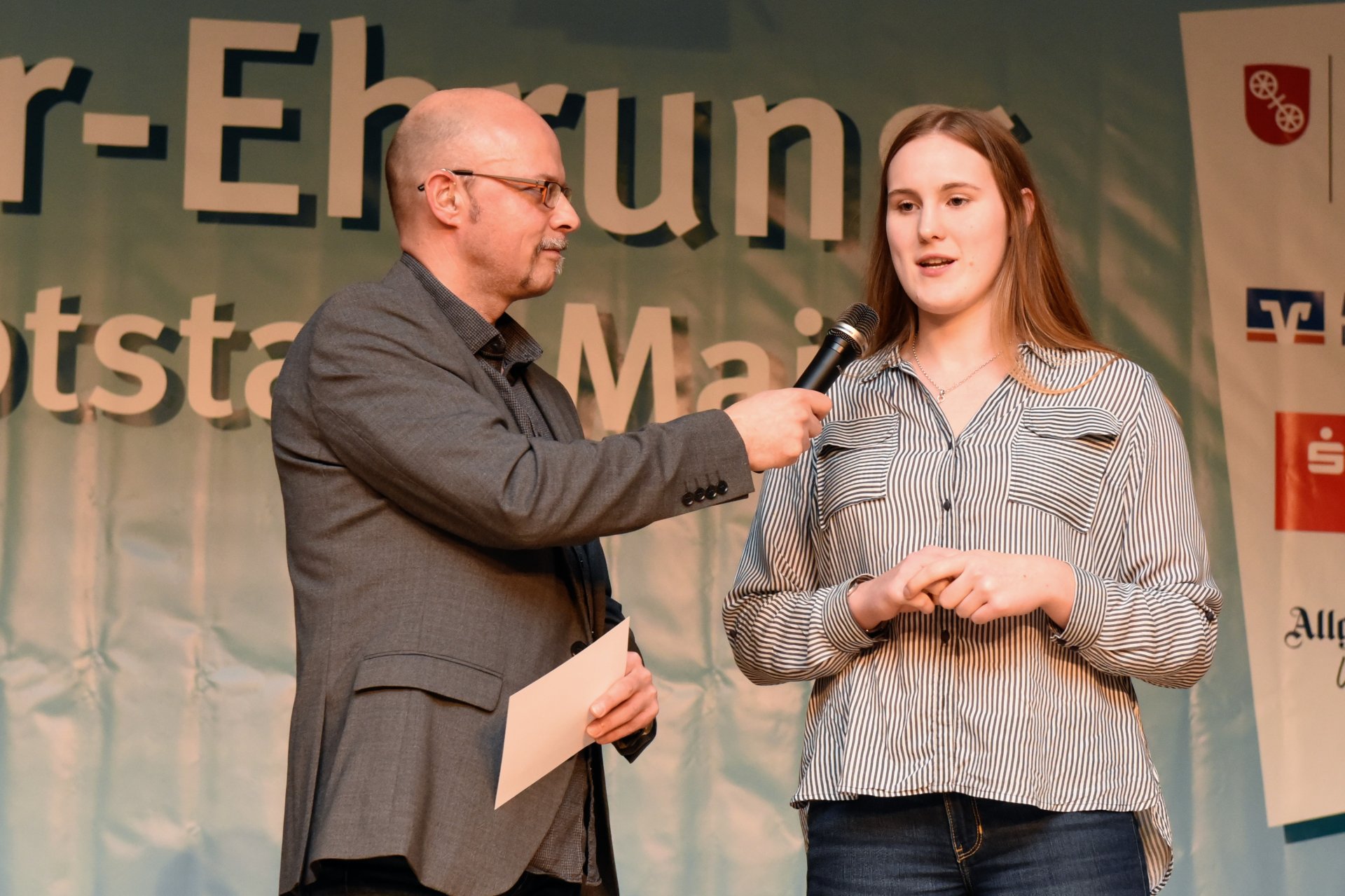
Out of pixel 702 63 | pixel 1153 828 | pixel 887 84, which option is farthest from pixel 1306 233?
pixel 1153 828

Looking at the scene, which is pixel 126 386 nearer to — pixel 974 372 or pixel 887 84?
pixel 887 84

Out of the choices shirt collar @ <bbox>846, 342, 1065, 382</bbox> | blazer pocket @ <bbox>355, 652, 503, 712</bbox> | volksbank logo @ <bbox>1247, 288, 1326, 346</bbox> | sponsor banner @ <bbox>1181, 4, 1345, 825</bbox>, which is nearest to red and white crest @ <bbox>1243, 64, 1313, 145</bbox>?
sponsor banner @ <bbox>1181, 4, 1345, 825</bbox>

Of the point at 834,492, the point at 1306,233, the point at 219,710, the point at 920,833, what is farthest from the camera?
the point at 1306,233

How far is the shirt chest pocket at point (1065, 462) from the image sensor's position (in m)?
1.77

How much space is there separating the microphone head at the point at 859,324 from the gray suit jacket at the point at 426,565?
213mm

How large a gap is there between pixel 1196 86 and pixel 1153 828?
102 inches

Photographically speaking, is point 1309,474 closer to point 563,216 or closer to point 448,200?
point 563,216

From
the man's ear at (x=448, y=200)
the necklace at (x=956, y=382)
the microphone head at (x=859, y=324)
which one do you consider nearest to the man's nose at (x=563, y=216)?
the man's ear at (x=448, y=200)

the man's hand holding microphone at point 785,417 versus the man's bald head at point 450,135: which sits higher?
the man's bald head at point 450,135

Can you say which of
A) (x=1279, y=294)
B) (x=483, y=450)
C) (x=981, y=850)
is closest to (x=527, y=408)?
(x=483, y=450)

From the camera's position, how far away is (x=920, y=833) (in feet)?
5.59

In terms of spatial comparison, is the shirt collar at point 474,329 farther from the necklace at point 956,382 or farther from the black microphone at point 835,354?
the necklace at point 956,382

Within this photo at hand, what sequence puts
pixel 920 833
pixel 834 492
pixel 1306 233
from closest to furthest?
1. pixel 920 833
2. pixel 834 492
3. pixel 1306 233

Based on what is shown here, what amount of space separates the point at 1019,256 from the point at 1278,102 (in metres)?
2.30
